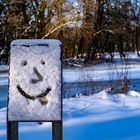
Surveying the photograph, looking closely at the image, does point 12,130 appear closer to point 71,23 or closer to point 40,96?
point 40,96

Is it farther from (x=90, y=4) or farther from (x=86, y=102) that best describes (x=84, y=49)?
(x=86, y=102)

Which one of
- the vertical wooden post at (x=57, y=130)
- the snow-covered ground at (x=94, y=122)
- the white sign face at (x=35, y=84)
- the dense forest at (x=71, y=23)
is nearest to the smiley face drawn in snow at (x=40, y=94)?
the white sign face at (x=35, y=84)

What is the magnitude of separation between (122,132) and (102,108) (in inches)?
69.1

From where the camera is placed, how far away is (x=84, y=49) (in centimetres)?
4472

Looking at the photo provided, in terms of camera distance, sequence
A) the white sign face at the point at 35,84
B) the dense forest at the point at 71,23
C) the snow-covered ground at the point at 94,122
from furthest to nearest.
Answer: the dense forest at the point at 71,23, the snow-covered ground at the point at 94,122, the white sign face at the point at 35,84

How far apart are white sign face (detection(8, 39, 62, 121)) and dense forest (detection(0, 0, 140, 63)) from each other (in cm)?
1815

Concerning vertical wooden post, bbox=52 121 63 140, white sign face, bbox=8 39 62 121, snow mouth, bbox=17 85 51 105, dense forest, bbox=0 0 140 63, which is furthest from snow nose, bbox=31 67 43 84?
dense forest, bbox=0 0 140 63

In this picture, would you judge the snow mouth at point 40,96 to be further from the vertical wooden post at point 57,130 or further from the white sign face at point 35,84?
the vertical wooden post at point 57,130

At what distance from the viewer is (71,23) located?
103 feet

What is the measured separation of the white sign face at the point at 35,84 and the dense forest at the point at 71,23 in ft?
59.5

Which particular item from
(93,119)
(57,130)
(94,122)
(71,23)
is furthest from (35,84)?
(71,23)

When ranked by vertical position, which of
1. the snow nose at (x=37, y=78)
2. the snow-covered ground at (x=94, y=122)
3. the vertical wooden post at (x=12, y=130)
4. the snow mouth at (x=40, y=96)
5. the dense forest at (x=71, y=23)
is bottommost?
the snow-covered ground at (x=94, y=122)

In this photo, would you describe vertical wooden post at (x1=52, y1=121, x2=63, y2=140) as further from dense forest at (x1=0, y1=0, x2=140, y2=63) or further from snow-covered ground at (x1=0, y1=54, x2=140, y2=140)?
dense forest at (x1=0, y1=0, x2=140, y2=63)

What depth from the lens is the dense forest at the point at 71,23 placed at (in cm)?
2986
